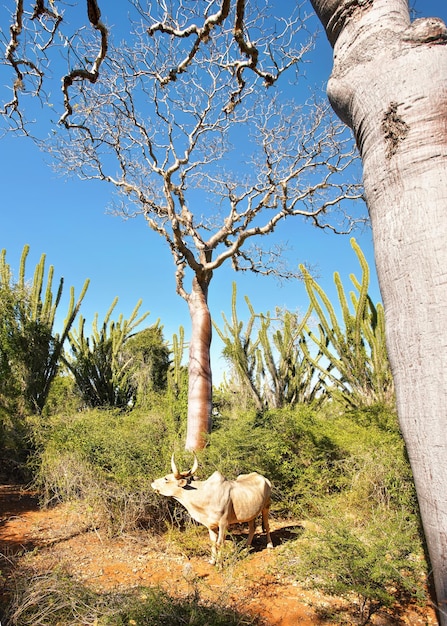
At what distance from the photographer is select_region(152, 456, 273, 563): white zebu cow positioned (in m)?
3.71

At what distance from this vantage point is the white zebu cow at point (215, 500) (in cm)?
371

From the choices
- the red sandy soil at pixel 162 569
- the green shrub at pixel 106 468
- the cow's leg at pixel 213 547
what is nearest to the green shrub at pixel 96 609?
the red sandy soil at pixel 162 569

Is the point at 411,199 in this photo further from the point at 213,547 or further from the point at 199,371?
the point at 199,371

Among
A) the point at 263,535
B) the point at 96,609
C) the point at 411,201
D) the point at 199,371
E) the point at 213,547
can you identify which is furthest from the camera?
the point at 199,371

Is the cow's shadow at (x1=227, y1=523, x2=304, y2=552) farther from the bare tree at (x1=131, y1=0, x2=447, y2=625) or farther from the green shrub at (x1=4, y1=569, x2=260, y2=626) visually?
the bare tree at (x1=131, y1=0, x2=447, y2=625)

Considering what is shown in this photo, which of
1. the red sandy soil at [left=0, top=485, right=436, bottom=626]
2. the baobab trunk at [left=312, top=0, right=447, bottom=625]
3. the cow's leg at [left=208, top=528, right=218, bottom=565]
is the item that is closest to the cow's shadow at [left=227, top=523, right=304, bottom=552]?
the red sandy soil at [left=0, top=485, right=436, bottom=626]

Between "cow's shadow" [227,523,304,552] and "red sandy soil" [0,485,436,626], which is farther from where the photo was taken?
"cow's shadow" [227,523,304,552]

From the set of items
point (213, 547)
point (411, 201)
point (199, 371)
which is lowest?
Result: point (213, 547)

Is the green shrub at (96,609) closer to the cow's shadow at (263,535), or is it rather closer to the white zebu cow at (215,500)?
the white zebu cow at (215,500)

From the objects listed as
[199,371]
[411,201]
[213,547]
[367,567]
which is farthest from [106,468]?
[411,201]

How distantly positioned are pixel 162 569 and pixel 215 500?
0.83 metres

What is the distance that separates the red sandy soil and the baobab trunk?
2145 mm

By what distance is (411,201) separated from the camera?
1.04 metres

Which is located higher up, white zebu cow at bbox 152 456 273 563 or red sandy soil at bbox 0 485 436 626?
white zebu cow at bbox 152 456 273 563
